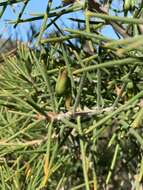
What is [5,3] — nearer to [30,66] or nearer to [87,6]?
[87,6]

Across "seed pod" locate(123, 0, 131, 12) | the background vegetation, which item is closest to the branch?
the background vegetation

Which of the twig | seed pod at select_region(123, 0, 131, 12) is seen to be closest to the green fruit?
seed pod at select_region(123, 0, 131, 12)

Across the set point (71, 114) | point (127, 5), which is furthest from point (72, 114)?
point (127, 5)

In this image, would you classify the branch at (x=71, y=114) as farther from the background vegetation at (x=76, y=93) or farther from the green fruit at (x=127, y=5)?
the green fruit at (x=127, y=5)

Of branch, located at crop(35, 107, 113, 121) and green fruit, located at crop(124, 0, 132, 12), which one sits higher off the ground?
green fruit, located at crop(124, 0, 132, 12)

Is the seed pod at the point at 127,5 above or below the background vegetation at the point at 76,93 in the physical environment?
above

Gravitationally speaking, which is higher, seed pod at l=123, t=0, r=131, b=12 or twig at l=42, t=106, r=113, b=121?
seed pod at l=123, t=0, r=131, b=12

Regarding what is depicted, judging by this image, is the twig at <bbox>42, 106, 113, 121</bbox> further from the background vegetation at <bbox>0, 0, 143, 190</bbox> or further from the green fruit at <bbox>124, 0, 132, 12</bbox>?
the green fruit at <bbox>124, 0, 132, 12</bbox>

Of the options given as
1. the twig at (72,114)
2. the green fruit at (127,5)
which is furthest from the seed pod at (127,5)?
the twig at (72,114)

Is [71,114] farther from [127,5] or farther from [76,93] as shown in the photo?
[127,5]

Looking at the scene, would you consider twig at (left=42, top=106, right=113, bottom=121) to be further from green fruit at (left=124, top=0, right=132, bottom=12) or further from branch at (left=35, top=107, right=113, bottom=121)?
green fruit at (left=124, top=0, right=132, bottom=12)

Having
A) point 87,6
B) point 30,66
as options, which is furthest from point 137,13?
point 30,66
